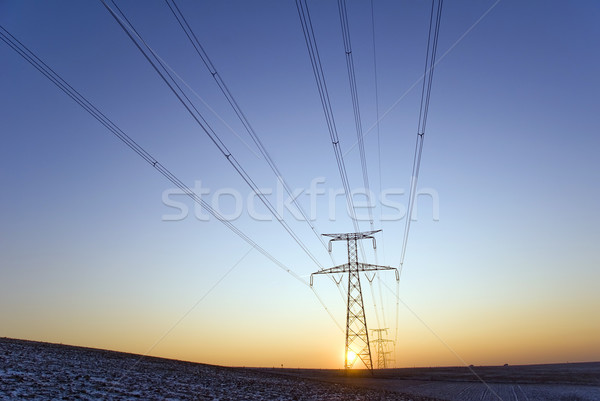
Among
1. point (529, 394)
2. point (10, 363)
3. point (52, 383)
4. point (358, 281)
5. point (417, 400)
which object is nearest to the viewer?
point (52, 383)

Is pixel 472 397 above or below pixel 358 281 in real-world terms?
below

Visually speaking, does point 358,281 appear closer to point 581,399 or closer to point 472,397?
point 472,397

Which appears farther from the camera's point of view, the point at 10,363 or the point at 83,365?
the point at 83,365

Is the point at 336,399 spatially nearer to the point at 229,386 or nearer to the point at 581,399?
the point at 229,386

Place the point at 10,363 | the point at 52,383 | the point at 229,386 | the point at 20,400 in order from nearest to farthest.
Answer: the point at 20,400
the point at 52,383
the point at 10,363
the point at 229,386

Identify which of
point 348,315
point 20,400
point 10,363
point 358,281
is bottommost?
point 20,400

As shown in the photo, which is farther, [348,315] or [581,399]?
[348,315]

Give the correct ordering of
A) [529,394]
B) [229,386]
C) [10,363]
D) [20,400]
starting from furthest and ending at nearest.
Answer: [529,394] < [229,386] < [10,363] < [20,400]

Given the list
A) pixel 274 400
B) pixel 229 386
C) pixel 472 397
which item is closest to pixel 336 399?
pixel 274 400

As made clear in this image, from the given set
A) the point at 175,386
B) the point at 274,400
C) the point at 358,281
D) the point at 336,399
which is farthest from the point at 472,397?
the point at 175,386
